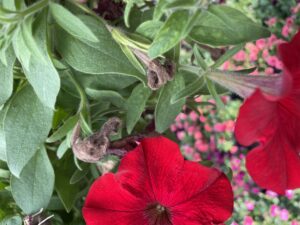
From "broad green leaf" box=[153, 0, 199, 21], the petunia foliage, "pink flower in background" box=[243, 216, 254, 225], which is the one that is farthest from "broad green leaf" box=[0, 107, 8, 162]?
"pink flower in background" box=[243, 216, 254, 225]

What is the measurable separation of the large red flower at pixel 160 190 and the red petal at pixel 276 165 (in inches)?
2.3

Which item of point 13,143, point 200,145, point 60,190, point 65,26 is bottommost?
point 200,145

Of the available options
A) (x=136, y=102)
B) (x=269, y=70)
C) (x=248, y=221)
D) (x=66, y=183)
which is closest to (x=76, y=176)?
(x=66, y=183)

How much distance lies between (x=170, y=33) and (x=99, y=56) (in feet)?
0.53

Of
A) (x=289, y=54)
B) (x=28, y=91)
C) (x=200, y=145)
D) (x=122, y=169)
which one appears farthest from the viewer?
(x=200, y=145)

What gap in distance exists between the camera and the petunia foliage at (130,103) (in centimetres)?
55

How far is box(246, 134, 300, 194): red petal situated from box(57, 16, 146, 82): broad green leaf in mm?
213

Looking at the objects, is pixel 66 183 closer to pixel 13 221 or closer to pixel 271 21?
pixel 13 221

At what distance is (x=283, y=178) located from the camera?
0.58 metres

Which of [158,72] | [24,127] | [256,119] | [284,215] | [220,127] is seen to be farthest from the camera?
[220,127]

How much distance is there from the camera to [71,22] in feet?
2.05

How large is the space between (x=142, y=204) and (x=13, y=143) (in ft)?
0.64

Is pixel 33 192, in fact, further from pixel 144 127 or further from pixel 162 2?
pixel 162 2

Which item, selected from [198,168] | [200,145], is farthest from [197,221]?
[200,145]
